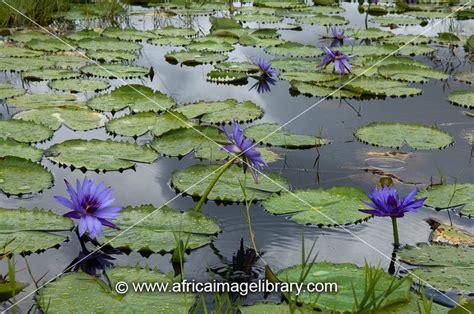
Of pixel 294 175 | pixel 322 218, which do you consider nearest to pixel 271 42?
pixel 294 175

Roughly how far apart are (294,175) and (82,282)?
1021 millimetres

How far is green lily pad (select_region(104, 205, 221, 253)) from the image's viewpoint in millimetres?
2180

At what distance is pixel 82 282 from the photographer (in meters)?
1.96

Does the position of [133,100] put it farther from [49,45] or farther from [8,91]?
[49,45]

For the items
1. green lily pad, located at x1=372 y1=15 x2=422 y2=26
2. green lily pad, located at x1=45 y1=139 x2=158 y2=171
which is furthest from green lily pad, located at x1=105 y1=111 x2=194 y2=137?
green lily pad, located at x1=372 y1=15 x2=422 y2=26


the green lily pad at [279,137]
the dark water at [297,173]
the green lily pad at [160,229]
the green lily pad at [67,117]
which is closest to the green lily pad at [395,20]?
the dark water at [297,173]

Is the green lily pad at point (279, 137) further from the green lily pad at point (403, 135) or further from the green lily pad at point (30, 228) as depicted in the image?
the green lily pad at point (30, 228)

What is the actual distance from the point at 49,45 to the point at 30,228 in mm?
2617

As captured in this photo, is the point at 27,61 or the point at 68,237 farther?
the point at 27,61

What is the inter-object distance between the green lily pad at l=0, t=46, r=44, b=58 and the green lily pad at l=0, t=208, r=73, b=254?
2266 millimetres

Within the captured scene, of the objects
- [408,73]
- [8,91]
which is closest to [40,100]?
[8,91]

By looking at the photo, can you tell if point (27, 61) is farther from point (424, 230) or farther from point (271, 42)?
point (424, 230)

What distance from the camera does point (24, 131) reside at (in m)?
3.15

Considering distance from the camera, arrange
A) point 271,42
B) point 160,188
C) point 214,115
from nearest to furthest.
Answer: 1. point 160,188
2. point 214,115
3. point 271,42
